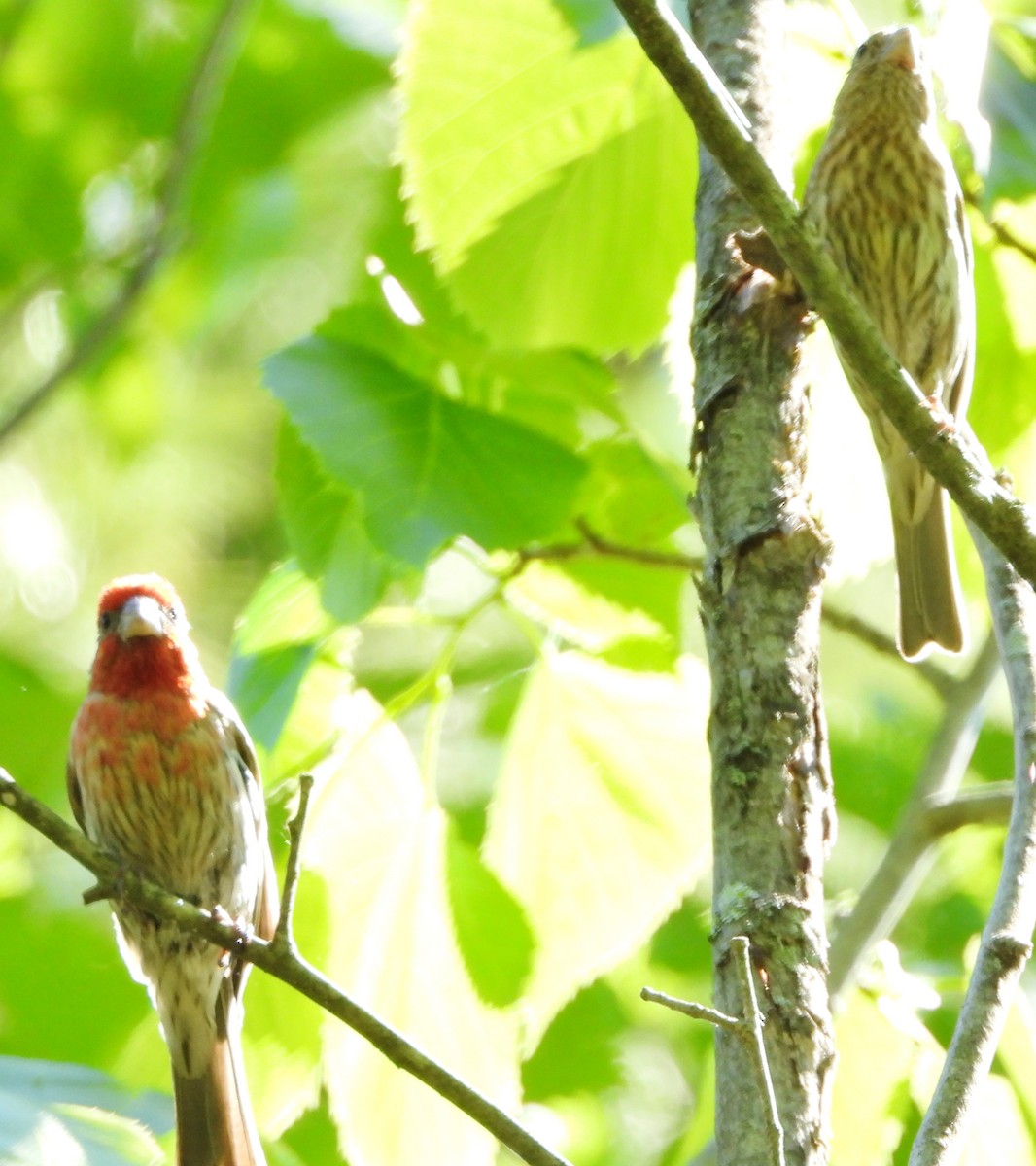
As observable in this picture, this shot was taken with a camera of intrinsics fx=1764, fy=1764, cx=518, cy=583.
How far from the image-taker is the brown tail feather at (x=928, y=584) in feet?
15.2

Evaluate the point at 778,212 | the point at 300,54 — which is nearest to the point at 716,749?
the point at 778,212

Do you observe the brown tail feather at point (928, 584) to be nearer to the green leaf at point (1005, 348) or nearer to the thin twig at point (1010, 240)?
the green leaf at point (1005, 348)

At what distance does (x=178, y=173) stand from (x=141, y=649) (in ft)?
6.68

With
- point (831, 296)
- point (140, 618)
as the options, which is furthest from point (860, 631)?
point (140, 618)

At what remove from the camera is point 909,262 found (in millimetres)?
4660

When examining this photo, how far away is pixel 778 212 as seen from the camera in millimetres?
2389

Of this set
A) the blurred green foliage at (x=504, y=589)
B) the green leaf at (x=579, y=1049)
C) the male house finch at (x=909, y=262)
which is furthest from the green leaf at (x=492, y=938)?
the green leaf at (x=579, y=1049)

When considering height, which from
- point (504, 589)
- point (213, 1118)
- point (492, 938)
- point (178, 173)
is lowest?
point (213, 1118)

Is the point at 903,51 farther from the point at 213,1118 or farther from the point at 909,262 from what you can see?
the point at 213,1118

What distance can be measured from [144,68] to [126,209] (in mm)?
2238

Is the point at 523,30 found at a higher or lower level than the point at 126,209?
lower

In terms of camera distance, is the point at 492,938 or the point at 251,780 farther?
the point at 251,780

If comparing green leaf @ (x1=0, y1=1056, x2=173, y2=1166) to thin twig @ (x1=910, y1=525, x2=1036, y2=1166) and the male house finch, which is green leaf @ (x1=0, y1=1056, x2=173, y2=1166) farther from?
the male house finch

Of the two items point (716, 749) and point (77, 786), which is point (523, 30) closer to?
point (716, 749)
